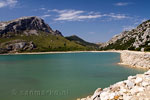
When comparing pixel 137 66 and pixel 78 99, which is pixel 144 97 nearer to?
pixel 78 99

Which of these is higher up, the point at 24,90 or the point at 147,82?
the point at 147,82

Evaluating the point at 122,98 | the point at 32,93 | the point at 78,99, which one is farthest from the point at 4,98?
the point at 122,98

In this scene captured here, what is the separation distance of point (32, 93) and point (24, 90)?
2.61 metres

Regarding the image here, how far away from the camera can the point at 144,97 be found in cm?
1334

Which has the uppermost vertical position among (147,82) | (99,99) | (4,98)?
(147,82)

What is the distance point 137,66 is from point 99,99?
141 feet

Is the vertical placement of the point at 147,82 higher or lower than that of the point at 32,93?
higher

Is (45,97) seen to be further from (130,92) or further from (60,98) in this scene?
(130,92)

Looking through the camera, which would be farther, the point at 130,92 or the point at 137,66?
the point at 137,66

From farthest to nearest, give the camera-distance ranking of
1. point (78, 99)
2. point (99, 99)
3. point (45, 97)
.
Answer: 1. point (45, 97)
2. point (78, 99)
3. point (99, 99)

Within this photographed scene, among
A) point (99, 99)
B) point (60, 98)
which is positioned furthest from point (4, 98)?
point (99, 99)

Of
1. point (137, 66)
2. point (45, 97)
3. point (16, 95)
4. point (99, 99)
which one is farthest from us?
point (137, 66)

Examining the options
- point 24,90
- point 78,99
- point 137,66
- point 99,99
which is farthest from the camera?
point 137,66

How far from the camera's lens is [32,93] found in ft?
89.5
